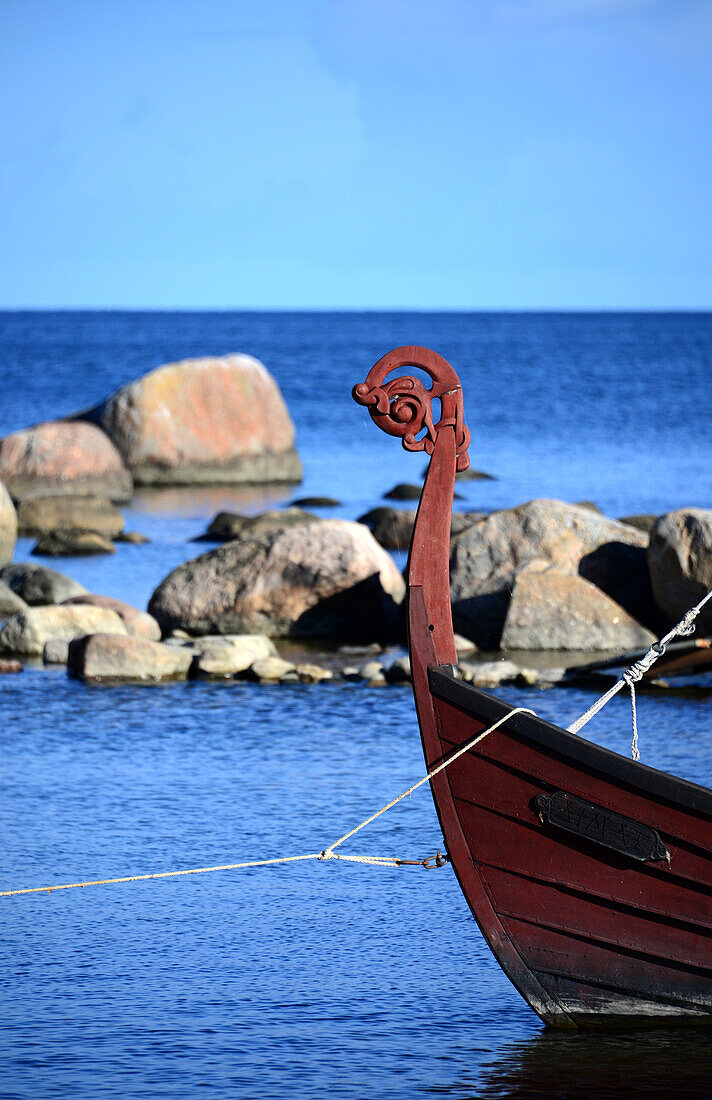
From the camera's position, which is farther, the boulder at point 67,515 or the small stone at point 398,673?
the boulder at point 67,515

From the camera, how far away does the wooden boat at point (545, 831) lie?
5141mm

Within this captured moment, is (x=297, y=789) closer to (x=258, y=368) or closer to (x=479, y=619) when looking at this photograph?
(x=479, y=619)

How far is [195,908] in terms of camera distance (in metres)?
6.97

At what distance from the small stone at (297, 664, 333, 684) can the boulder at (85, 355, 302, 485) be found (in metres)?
14.0

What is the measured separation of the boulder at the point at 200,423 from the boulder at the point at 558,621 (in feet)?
43.8

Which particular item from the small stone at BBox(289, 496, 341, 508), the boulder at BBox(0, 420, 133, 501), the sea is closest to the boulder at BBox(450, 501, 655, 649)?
the sea

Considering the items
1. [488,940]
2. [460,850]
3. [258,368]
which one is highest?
[258,368]

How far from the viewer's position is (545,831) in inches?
207

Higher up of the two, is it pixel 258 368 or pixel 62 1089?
pixel 258 368

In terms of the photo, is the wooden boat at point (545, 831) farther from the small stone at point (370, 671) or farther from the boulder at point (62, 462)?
the boulder at point (62, 462)

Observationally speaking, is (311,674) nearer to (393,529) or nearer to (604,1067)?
(604,1067)

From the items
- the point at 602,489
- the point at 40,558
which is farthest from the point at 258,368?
the point at 40,558

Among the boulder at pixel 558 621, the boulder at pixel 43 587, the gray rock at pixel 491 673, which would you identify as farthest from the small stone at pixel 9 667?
the boulder at pixel 558 621

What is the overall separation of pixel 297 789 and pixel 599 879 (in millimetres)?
3836
